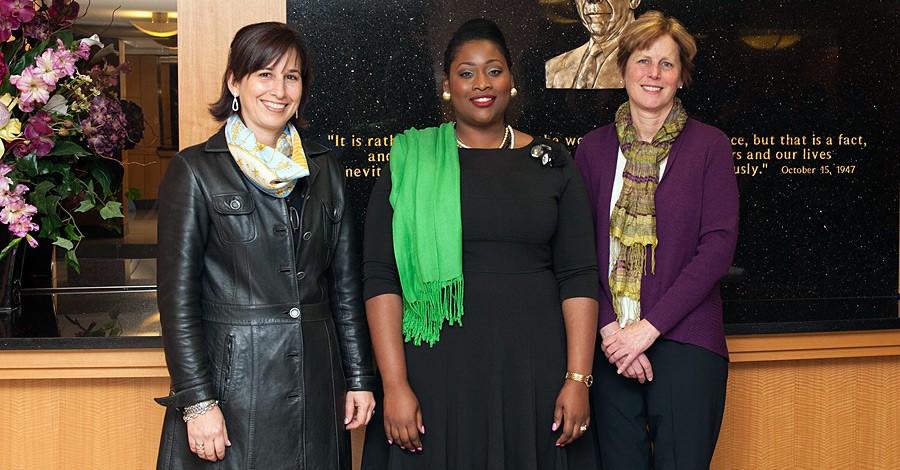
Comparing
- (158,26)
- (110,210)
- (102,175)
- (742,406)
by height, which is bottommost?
(742,406)

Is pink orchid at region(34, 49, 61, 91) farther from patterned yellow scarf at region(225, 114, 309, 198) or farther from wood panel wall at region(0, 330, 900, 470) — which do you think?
patterned yellow scarf at region(225, 114, 309, 198)

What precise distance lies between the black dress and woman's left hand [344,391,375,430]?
0.11 metres

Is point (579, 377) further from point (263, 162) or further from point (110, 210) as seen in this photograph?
point (110, 210)

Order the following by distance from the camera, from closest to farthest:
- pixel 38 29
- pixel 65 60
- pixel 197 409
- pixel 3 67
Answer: pixel 197 409 → pixel 3 67 → pixel 65 60 → pixel 38 29

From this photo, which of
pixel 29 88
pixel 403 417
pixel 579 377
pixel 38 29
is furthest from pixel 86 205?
pixel 579 377

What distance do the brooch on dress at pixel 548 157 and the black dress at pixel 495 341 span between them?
0.06 metres

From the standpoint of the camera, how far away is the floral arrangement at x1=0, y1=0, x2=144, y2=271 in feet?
8.50

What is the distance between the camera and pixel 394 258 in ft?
7.10

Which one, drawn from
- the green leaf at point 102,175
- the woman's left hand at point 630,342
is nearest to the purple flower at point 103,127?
the green leaf at point 102,175

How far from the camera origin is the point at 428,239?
6.90 feet

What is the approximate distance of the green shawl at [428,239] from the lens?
2098 mm

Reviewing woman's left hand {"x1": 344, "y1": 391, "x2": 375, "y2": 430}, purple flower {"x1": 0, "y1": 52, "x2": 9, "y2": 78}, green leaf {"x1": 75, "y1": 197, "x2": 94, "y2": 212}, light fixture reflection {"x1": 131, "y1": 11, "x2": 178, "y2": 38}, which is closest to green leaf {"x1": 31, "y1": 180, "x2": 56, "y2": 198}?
green leaf {"x1": 75, "y1": 197, "x2": 94, "y2": 212}

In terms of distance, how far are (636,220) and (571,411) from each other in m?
0.49

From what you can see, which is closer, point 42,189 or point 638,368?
point 638,368
